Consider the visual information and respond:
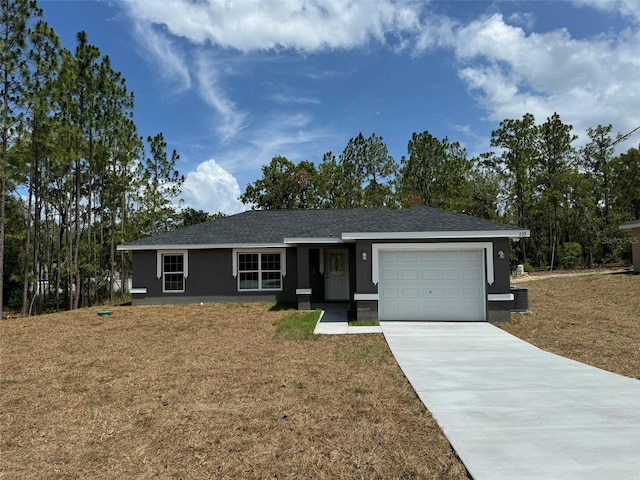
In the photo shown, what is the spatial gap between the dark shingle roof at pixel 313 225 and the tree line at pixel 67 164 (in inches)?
277

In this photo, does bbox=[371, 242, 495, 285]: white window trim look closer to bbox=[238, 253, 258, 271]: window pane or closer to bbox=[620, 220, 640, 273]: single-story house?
bbox=[238, 253, 258, 271]: window pane

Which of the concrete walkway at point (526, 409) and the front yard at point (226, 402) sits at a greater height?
the concrete walkway at point (526, 409)

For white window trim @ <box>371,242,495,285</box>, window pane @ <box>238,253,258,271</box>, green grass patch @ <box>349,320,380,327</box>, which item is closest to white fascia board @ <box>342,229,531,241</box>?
white window trim @ <box>371,242,495,285</box>

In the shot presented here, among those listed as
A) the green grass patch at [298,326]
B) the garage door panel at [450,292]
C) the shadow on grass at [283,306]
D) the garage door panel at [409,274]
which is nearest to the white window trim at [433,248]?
the garage door panel at [409,274]

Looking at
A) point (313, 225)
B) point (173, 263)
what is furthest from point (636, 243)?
point (173, 263)

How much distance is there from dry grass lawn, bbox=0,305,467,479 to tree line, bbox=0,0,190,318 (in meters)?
12.2

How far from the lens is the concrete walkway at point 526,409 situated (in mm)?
3627

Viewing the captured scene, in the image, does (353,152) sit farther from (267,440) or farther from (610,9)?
(267,440)

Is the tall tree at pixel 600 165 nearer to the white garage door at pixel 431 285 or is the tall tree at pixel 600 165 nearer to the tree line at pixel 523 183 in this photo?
the tree line at pixel 523 183

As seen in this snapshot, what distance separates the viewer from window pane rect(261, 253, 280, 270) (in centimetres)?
1681

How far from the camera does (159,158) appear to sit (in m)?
29.6

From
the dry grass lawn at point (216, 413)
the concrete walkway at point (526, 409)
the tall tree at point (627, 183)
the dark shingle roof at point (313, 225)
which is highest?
the tall tree at point (627, 183)

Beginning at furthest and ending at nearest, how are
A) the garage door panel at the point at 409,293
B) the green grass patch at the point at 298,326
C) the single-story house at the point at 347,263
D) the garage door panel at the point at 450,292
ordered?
the garage door panel at the point at 409,293, the garage door panel at the point at 450,292, the single-story house at the point at 347,263, the green grass patch at the point at 298,326

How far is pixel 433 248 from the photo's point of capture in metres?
11.6
